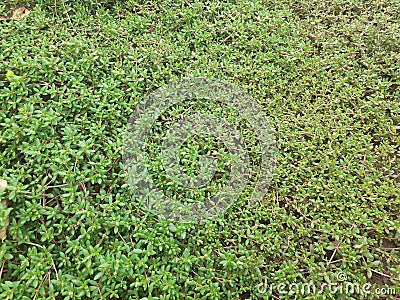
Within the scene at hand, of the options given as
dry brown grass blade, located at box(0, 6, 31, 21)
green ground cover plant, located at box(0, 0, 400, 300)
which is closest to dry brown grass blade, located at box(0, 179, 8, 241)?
green ground cover plant, located at box(0, 0, 400, 300)

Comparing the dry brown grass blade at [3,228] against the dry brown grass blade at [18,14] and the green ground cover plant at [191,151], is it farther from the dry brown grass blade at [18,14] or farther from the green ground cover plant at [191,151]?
the dry brown grass blade at [18,14]

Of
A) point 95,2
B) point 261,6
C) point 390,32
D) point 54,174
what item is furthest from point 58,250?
point 390,32

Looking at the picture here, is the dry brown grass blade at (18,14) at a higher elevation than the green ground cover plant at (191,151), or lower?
higher

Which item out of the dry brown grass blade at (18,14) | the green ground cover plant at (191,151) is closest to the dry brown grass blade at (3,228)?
the green ground cover plant at (191,151)

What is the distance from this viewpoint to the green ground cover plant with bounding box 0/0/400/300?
173 centimetres

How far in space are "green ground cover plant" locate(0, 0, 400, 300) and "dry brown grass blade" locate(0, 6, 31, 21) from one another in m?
0.05

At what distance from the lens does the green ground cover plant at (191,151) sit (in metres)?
1.73

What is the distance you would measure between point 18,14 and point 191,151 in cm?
156

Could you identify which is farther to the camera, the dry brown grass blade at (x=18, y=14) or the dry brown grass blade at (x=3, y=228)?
the dry brown grass blade at (x=18, y=14)

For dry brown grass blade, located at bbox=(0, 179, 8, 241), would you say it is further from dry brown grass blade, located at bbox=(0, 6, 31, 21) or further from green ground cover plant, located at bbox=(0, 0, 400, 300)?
dry brown grass blade, located at bbox=(0, 6, 31, 21)

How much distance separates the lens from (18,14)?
2492 millimetres

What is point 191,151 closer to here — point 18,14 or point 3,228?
point 3,228

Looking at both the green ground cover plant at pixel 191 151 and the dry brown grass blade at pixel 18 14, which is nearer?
the green ground cover plant at pixel 191 151

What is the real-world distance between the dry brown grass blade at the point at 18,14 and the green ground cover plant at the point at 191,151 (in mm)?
55
